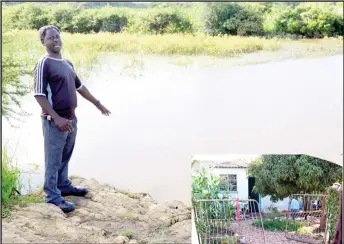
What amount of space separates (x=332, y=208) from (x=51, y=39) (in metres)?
2.56

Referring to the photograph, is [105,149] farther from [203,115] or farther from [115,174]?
[203,115]

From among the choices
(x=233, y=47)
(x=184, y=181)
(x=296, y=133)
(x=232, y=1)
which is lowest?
(x=184, y=181)

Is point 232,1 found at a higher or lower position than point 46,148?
A: higher

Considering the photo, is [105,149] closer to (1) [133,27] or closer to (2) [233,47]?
(1) [133,27]

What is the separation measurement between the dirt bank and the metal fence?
0.39ft

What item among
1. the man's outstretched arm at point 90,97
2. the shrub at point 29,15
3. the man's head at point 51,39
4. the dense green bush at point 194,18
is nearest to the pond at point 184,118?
the man's outstretched arm at point 90,97

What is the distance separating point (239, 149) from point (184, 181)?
1.65 feet

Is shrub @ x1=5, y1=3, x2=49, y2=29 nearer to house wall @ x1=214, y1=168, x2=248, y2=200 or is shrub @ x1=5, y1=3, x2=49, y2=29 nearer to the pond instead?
the pond

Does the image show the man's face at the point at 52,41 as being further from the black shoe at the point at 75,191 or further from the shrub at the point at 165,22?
the black shoe at the point at 75,191

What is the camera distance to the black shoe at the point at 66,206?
4.93 metres

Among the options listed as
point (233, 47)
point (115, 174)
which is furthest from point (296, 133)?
point (115, 174)

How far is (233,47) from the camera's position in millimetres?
4992

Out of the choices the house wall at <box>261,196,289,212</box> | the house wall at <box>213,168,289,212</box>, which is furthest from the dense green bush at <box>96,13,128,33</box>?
the house wall at <box>261,196,289,212</box>

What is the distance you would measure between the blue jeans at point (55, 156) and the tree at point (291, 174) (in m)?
1.44
